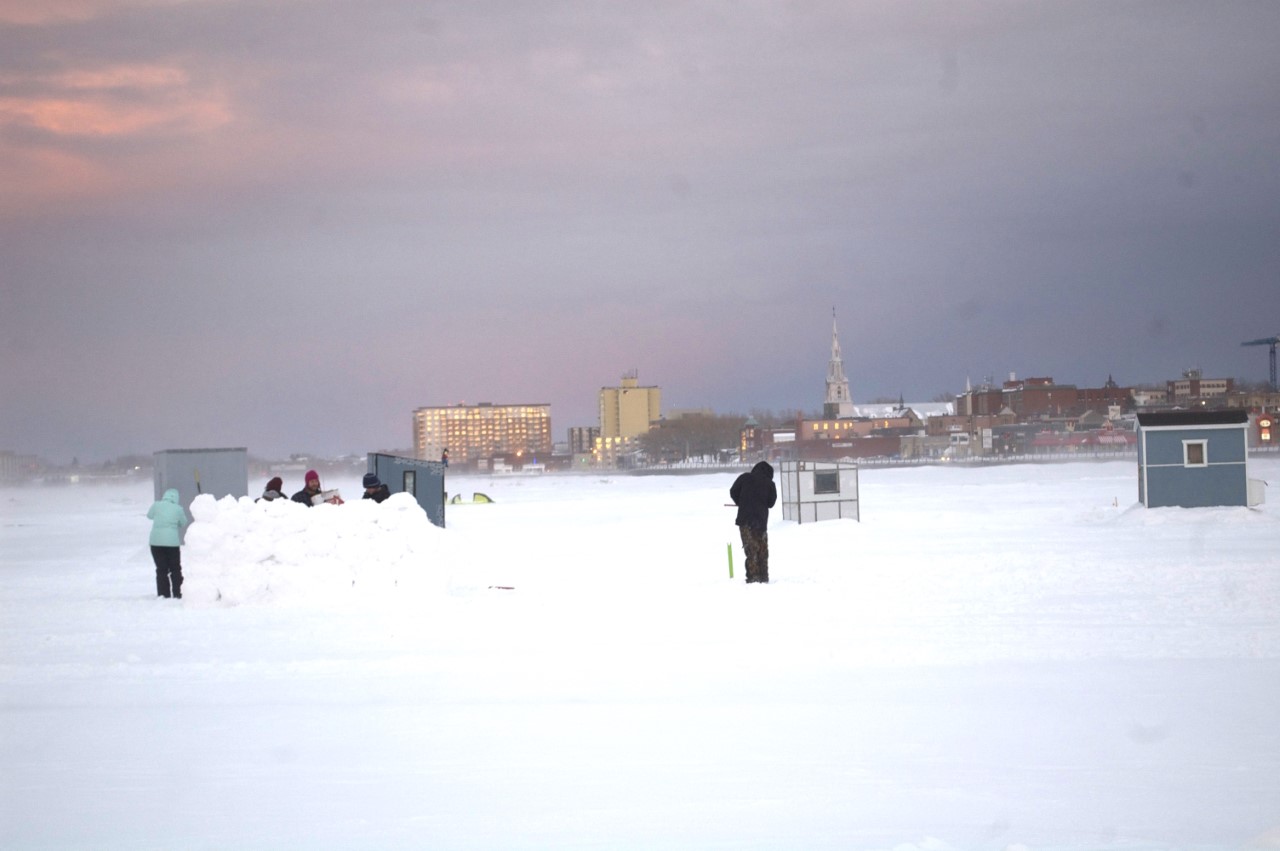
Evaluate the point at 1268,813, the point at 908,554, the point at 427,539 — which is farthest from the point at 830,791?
the point at 908,554

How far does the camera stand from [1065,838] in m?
5.51

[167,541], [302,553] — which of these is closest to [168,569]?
[167,541]

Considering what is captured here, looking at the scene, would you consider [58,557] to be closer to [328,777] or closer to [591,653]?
[591,653]

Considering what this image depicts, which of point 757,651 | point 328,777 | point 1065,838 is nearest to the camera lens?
point 1065,838

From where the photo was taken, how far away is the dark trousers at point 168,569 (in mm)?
15383

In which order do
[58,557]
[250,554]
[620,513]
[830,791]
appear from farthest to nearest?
[620,513] → [58,557] → [250,554] → [830,791]

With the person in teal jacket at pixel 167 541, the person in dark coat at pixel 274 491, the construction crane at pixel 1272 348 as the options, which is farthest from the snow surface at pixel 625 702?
the construction crane at pixel 1272 348

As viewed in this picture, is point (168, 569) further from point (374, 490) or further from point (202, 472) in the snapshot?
point (202, 472)

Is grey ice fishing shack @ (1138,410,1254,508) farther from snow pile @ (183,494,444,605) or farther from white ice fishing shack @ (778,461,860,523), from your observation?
snow pile @ (183,494,444,605)

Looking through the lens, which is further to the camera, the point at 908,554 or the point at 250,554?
→ the point at 908,554

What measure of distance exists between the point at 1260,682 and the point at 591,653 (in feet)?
17.8

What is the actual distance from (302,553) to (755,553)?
5.82 meters

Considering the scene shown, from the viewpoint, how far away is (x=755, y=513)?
1510cm

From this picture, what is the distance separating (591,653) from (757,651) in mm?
1509
